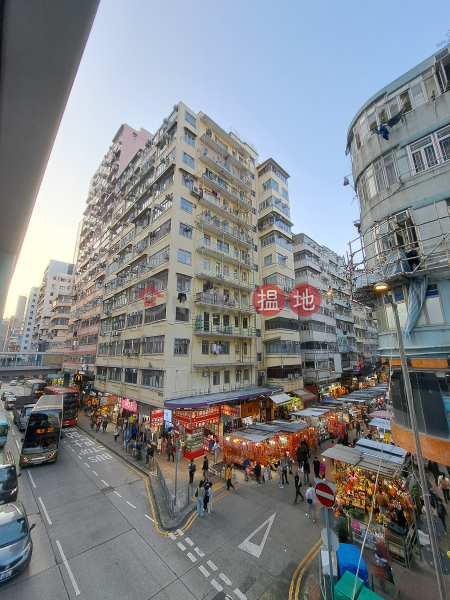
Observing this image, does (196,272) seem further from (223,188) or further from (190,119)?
(190,119)

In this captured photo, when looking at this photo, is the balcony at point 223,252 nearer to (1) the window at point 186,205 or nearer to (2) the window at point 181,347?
(1) the window at point 186,205

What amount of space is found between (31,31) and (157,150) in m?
32.4

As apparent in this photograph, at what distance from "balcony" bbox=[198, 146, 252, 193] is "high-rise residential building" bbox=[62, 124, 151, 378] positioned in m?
17.1

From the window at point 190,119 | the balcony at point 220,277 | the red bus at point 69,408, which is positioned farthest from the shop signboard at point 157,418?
the window at point 190,119

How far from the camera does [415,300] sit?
11.2 meters

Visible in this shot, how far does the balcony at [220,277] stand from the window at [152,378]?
922cm

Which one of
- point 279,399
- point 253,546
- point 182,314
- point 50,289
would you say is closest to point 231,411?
point 279,399

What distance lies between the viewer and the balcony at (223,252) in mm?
24786

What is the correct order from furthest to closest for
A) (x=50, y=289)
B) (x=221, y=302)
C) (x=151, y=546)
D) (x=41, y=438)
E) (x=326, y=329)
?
(x=50, y=289) < (x=326, y=329) < (x=221, y=302) < (x=41, y=438) < (x=151, y=546)

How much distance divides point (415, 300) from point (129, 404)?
23.8 meters

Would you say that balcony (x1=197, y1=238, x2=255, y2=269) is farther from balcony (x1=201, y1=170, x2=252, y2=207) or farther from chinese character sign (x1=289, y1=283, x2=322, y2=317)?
chinese character sign (x1=289, y1=283, x2=322, y2=317)

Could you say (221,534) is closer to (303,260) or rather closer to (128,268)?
(128,268)

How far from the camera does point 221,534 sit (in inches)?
414

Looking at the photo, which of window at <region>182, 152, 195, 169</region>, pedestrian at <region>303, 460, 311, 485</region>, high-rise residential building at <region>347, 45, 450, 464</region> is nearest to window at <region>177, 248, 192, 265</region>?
window at <region>182, 152, 195, 169</region>
